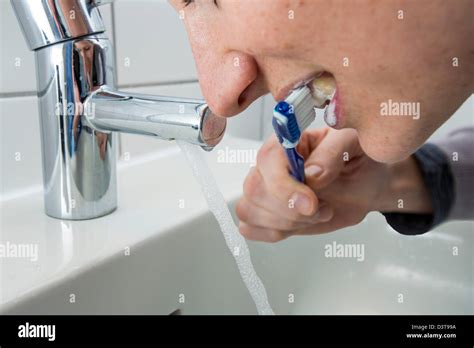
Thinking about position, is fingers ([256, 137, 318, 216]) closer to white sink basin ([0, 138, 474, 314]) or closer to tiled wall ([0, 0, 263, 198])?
white sink basin ([0, 138, 474, 314])

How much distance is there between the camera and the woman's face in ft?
0.58

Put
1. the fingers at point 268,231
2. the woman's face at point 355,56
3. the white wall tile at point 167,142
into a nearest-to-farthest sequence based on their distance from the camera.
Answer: the woman's face at point 355,56
the fingers at point 268,231
the white wall tile at point 167,142

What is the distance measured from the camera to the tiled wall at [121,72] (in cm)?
38

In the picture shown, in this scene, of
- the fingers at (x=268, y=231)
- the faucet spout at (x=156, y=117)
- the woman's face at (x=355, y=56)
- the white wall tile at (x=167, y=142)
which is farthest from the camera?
the white wall tile at (x=167, y=142)

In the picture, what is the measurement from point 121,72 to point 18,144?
0.42 ft

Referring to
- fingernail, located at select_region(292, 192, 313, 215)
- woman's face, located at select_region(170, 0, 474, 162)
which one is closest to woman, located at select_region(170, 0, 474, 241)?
woman's face, located at select_region(170, 0, 474, 162)

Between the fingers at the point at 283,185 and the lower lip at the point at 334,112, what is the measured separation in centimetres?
12

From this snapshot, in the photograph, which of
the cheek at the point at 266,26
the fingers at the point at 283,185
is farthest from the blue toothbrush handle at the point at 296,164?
the cheek at the point at 266,26

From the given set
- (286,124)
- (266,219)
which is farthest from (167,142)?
(286,124)

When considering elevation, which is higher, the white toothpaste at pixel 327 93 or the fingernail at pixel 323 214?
the white toothpaste at pixel 327 93

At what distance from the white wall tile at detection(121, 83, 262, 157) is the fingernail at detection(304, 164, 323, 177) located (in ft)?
0.68

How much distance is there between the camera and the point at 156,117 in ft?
0.99
